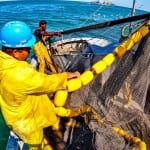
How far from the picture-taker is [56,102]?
5.59 meters

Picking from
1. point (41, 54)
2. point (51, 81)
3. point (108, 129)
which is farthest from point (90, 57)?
point (51, 81)

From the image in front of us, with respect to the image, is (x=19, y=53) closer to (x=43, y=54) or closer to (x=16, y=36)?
(x=16, y=36)

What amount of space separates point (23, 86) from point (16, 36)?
0.63 meters

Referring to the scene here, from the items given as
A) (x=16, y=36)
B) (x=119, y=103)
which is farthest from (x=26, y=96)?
(x=119, y=103)

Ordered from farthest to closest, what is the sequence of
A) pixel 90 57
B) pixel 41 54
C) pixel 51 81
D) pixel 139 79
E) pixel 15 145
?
1. pixel 41 54
2. pixel 90 57
3. pixel 15 145
4. pixel 139 79
5. pixel 51 81

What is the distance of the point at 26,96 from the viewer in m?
4.63

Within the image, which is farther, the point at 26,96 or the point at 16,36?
the point at 26,96

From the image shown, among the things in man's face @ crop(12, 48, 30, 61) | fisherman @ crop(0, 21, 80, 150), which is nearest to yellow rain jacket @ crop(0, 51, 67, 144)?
fisherman @ crop(0, 21, 80, 150)

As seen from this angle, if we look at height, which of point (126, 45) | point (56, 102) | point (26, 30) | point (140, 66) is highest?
point (26, 30)

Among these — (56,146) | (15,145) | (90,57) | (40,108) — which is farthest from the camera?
(90,57)

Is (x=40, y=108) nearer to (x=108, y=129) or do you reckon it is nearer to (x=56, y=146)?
(x=56, y=146)

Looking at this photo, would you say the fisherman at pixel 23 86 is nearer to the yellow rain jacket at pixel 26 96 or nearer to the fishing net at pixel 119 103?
the yellow rain jacket at pixel 26 96

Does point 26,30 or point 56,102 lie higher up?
point 26,30

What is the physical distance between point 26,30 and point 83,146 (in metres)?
2.08
